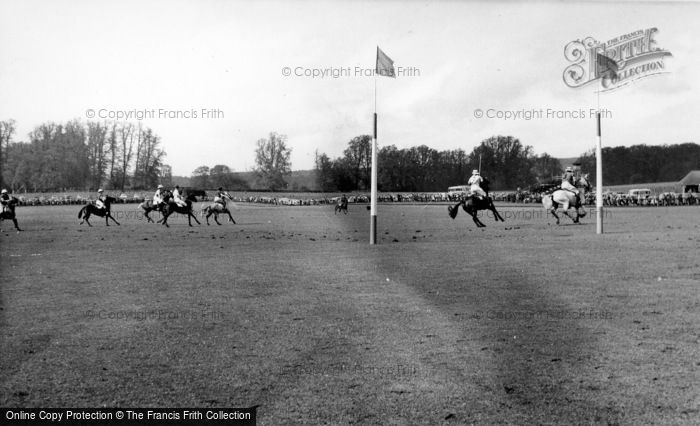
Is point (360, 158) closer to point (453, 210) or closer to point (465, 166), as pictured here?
point (453, 210)

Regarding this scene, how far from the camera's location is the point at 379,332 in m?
6.81

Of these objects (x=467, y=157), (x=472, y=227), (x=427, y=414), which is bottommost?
(x=427, y=414)

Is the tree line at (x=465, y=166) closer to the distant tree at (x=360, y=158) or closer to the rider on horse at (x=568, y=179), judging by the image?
the rider on horse at (x=568, y=179)

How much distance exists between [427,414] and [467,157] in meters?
4.93

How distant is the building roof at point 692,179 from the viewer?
1126 cm

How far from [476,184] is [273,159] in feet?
14.3

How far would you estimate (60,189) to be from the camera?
16.3 m

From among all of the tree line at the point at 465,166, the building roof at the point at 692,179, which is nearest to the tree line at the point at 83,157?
the tree line at the point at 465,166

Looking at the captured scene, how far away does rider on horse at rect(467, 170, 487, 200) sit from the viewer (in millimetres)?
8531

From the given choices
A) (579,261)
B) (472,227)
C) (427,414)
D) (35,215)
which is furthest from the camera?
(35,215)

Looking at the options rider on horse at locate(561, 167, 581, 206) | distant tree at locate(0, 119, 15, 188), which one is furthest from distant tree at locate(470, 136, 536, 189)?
distant tree at locate(0, 119, 15, 188)

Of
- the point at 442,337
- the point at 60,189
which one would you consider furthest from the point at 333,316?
the point at 60,189

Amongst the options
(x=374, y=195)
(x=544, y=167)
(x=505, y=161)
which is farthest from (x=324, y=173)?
(x=544, y=167)

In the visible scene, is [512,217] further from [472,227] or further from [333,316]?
[333,316]
